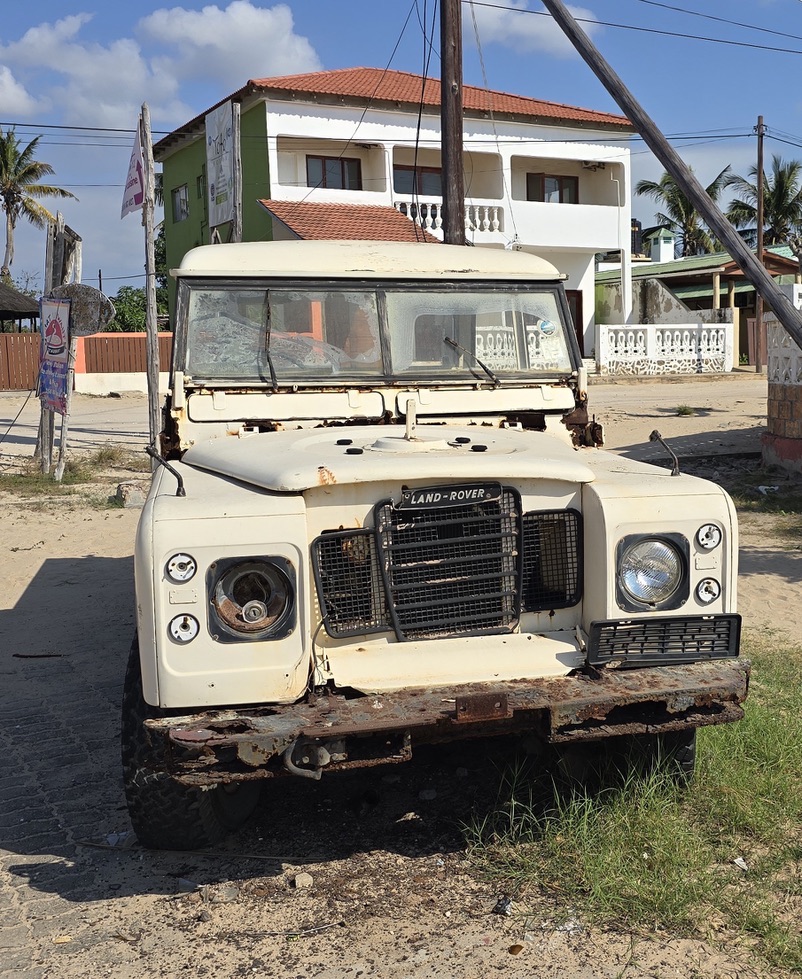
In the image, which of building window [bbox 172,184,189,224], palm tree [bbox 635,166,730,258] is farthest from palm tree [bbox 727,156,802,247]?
building window [bbox 172,184,189,224]

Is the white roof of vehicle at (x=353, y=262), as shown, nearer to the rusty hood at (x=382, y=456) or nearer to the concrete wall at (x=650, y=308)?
the rusty hood at (x=382, y=456)

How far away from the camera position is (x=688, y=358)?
89.6 ft

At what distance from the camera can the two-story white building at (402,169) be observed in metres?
24.6

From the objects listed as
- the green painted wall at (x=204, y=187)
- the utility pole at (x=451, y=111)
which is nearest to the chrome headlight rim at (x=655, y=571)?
the utility pole at (x=451, y=111)

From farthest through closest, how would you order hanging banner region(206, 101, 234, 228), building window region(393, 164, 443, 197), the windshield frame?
building window region(393, 164, 443, 197) → hanging banner region(206, 101, 234, 228) → the windshield frame

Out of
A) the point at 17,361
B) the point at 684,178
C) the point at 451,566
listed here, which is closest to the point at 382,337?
the point at 451,566

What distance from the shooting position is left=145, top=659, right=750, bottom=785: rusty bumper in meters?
3.02

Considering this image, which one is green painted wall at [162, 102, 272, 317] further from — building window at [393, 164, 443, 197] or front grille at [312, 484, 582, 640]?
front grille at [312, 484, 582, 640]

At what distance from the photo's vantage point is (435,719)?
10.1 feet

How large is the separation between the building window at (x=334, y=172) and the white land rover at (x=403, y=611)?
23.5 m

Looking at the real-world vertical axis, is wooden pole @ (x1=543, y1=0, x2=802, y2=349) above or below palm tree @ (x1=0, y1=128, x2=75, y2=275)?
below

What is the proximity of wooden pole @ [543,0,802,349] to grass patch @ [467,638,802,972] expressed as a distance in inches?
182

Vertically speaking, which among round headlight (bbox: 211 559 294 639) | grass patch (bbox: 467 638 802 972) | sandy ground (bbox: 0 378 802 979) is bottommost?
sandy ground (bbox: 0 378 802 979)

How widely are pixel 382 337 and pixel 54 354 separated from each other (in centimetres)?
877
